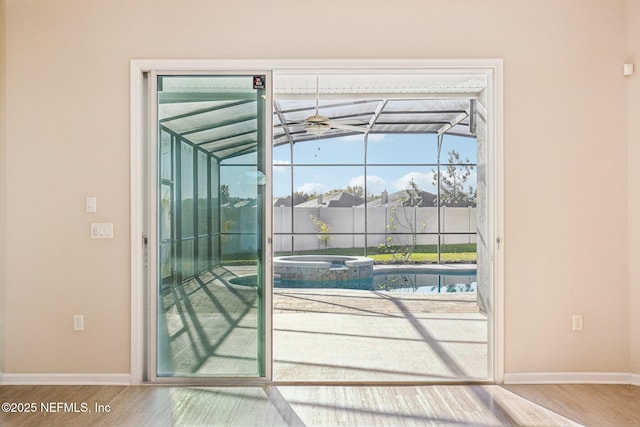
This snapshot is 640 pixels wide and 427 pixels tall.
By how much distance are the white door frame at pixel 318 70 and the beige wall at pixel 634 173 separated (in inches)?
36.8

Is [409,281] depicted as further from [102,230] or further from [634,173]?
[102,230]

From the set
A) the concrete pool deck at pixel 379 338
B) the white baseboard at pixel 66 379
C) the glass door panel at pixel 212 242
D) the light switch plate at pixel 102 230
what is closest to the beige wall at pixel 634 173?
the concrete pool deck at pixel 379 338

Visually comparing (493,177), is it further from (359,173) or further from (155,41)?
(359,173)

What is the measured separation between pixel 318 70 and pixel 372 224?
30.4 ft

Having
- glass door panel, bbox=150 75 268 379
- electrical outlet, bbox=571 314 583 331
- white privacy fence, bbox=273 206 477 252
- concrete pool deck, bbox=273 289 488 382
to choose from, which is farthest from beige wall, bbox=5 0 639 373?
white privacy fence, bbox=273 206 477 252

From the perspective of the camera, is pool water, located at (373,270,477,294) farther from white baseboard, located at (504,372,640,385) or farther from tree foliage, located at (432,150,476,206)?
white baseboard, located at (504,372,640,385)

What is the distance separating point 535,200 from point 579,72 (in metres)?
0.99

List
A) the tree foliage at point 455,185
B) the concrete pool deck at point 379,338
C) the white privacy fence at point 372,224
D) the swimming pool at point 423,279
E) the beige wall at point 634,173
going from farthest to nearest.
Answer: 1. the white privacy fence at point 372,224
2. the tree foliage at point 455,185
3. the swimming pool at point 423,279
4. the concrete pool deck at point 379,338
5. the beige wall at point 634,173

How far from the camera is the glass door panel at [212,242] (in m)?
3.70

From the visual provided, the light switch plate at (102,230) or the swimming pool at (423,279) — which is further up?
the light switch plate at (102,230)

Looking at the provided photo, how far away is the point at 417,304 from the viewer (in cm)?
708

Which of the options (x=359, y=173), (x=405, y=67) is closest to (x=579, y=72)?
(x=405, y=67)

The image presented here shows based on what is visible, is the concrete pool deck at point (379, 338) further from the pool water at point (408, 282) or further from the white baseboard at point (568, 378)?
the pool water at point (408, 282)

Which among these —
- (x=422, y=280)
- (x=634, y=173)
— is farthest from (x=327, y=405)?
(x=422, y=280)
